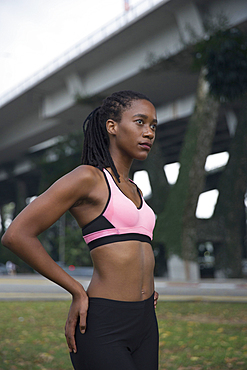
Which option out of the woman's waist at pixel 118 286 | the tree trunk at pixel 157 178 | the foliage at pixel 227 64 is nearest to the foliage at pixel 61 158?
the tree trunk at pixel 157 178

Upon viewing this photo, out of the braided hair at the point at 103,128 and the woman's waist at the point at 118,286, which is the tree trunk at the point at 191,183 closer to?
the braided hair at the point at 103,128

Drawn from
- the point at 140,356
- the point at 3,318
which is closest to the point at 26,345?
the point at 3,318

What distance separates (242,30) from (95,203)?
68.0 feet

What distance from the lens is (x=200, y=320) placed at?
997 centimetres

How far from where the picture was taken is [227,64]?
56.7 feet

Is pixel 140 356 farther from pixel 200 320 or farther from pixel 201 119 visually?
pixel 201 119

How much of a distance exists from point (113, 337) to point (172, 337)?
653cm

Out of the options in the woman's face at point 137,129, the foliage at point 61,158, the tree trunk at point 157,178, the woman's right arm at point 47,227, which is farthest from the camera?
the foliage at point 61,158

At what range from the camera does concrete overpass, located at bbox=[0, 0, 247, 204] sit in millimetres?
21578

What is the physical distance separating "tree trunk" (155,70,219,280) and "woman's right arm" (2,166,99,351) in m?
21.2

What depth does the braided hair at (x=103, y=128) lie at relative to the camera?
224 centimetres

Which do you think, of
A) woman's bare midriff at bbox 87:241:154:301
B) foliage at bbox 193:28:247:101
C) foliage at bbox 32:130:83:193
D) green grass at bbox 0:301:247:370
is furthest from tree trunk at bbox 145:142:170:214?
woman's bare midriff at bbox 87:241:154:301

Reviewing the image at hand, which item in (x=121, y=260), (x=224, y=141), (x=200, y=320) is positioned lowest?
(x=200, y=320)

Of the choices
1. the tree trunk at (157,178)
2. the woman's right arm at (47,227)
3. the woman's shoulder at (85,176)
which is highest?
the tree trunk at (157,178)
